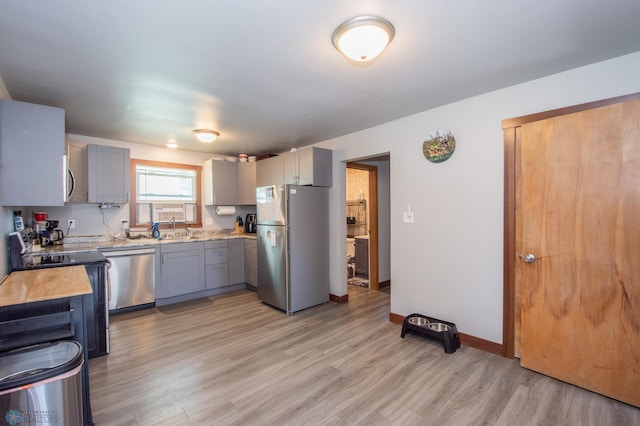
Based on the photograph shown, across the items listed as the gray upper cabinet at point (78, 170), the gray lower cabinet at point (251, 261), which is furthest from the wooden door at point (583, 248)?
the gray upper cabinet at point (78, 170)

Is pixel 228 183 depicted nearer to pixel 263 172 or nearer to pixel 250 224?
pixel 263 172

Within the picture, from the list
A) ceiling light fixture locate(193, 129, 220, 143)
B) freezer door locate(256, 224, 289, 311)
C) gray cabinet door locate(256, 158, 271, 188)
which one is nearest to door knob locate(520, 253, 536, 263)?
freezer door locate(256, 224, 289, 311)

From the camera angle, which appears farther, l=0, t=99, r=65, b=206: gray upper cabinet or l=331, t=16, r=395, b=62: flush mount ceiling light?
l=0, t=99, r=65, b=206: gray upper cabinet

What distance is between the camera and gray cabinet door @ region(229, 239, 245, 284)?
15.1 ft

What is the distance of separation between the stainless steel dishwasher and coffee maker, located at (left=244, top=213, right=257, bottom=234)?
170 centimetres

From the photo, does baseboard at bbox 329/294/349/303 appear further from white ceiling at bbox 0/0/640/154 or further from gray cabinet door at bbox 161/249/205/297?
white ceiling at bbox 0/0/640/154

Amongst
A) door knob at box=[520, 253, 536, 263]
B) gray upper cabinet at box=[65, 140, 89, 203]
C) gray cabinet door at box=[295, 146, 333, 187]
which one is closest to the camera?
door knob at box=[520, 253, 536, 263]

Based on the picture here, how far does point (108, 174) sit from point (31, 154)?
1.53 metres

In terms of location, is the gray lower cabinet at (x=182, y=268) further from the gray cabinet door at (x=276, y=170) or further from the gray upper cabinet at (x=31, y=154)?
the gray upper cabinet at (x=31, y=154)

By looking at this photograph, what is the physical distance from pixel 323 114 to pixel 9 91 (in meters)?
2.74

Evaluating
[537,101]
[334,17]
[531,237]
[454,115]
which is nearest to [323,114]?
[454,115]

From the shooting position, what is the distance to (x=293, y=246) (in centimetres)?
368

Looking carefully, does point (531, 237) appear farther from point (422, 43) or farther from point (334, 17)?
point (334, 17)

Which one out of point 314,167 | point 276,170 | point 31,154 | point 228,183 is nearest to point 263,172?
point 276,170
